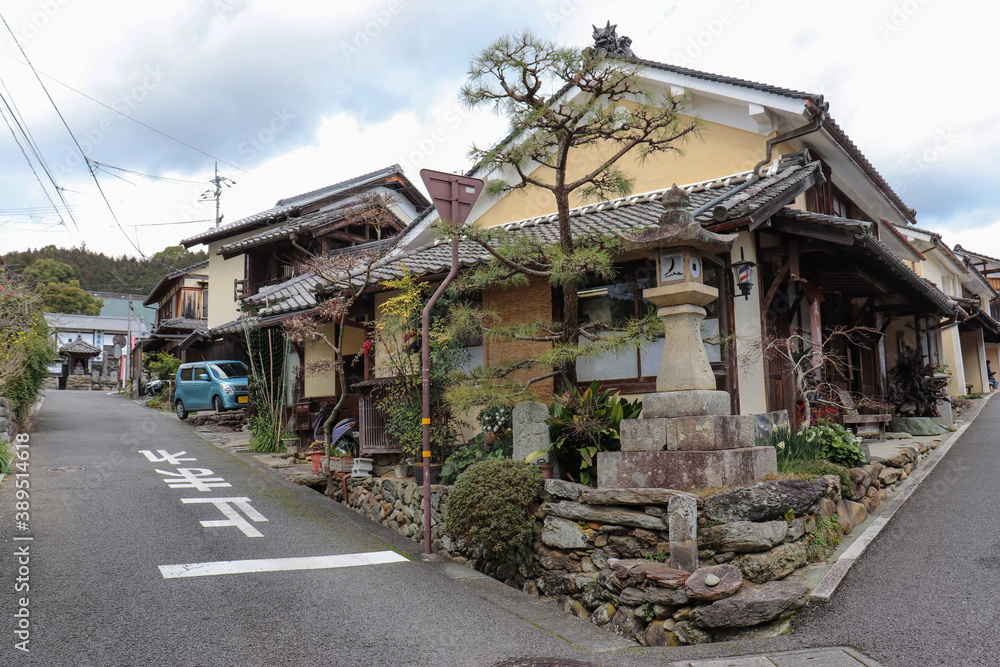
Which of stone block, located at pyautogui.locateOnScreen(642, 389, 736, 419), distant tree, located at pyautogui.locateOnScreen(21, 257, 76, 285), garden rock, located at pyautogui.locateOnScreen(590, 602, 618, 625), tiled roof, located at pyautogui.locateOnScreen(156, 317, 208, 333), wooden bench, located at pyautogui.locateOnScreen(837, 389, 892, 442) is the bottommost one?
garden rock, located at pyautogui.locateOnScreen(590, 602, 618, 625)

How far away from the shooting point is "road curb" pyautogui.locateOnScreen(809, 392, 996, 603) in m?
5.36

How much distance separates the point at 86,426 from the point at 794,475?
56.7 feet

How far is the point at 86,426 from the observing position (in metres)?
17.0

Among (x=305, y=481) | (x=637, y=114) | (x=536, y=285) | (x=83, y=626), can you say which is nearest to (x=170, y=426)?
(x=305, y=481)

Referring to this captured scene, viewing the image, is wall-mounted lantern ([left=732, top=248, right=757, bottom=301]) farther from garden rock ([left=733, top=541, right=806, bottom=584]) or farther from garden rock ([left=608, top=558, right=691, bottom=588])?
garden rock ([left=608, top=558, right=691, bottom=588])

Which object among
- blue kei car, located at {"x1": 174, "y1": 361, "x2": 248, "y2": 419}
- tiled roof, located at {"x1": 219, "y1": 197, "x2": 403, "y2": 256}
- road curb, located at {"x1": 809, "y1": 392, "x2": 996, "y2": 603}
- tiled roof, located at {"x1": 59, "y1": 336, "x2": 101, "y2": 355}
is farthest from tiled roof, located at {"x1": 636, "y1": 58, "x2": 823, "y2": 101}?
tiled roof, located at {"x1": 59, "y1": 336, "x2": 101, "y2": 355}

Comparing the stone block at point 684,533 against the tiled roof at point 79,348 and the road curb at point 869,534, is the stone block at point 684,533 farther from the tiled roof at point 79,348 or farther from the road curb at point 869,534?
the tiled roof at point 79,348

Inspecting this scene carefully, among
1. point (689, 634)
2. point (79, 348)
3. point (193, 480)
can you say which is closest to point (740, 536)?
point (689, 634)

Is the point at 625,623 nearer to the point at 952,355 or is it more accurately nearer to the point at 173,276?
the point at 952,355

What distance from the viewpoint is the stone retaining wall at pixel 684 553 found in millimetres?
5188

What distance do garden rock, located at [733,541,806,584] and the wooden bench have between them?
447 centimetres

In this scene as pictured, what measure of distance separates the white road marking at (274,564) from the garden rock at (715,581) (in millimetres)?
3424

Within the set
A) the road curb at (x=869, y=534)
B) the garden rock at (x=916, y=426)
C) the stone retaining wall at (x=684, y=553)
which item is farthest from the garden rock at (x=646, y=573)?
the garden rock at (x=916, y=426)

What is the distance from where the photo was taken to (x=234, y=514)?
8.69m
